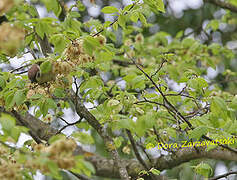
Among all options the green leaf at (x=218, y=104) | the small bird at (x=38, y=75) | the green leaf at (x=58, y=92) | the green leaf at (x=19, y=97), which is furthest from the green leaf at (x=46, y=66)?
the green leaf at (x=218, y=104)

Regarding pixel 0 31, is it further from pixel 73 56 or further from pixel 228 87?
pixel 228 87

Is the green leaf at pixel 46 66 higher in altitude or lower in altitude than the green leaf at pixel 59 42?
lower

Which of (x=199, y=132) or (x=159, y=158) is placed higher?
(x=159, y=158)

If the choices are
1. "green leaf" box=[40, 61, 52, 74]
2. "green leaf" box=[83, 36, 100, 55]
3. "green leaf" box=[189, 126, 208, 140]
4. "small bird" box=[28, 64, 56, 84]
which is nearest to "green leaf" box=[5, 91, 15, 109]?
"small bird" box=[28, 64, 56, 84]

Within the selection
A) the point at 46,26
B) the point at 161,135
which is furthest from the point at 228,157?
the point at 46,26

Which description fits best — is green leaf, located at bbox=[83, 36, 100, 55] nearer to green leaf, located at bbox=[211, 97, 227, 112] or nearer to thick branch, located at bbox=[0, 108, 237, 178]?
green leaf, located at bbox=[211, 97, 227, 112]

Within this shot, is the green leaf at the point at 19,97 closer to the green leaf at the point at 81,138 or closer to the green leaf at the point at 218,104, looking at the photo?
the green leaf at the point at 81,138

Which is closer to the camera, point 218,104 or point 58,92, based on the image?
point 218,104

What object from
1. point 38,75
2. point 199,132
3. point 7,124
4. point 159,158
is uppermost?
point 38,75

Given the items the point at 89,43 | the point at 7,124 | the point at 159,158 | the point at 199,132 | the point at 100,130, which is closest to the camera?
the point at 7,124

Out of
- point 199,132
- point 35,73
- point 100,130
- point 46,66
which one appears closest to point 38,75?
point 35,73

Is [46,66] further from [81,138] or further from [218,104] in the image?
[218,104]

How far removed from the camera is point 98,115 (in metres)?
2.00

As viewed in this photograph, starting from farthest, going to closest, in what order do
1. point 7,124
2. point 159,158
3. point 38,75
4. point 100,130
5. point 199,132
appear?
point 159,158
point 100,130
point 199,132
point 38,75
point 7,124
